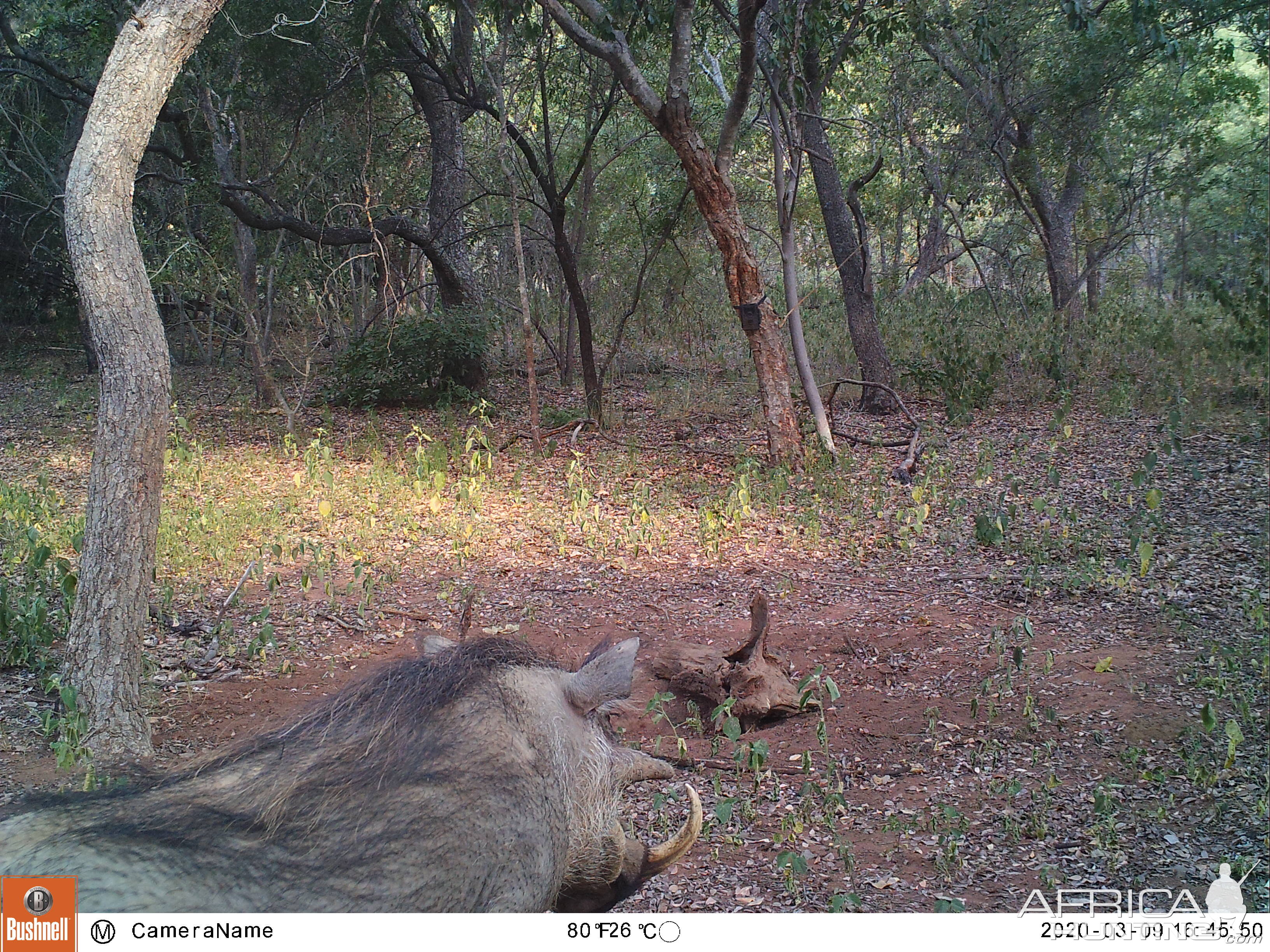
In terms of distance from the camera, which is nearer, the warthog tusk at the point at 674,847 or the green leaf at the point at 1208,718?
the warthog tusk at the point at 674,847

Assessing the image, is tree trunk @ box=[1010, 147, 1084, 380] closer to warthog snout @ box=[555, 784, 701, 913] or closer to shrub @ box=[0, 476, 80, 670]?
warthog snout @ box=[555, 784, 701, 913]

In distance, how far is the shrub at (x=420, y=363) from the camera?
11.2 metres

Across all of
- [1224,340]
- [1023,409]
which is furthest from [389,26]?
[1224,340]

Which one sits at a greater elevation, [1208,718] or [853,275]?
[853,275]

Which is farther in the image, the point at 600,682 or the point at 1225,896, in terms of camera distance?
the point at 1225,896

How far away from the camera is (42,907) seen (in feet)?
5.08

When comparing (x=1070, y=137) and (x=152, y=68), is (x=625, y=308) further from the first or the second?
(x=152, y=68)

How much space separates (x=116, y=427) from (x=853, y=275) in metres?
7.62

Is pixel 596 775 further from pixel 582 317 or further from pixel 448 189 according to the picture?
pixel 448 189

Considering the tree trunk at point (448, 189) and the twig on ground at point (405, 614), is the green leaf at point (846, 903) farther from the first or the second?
the tree trunk at point (448, 189)

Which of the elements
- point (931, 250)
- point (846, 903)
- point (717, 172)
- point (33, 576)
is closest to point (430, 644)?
point (846, 903)

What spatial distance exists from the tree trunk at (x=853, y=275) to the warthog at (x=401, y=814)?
7.87 m

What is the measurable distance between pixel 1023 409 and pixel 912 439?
1837 mm

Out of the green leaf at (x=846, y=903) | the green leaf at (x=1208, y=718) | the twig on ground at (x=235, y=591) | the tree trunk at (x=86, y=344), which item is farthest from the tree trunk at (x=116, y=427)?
the tree trunk at (x=86, y=344)
